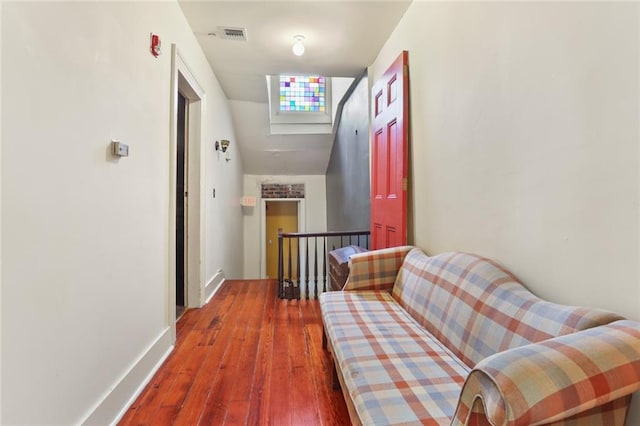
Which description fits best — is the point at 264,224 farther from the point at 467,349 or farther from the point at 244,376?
the point at 467,349

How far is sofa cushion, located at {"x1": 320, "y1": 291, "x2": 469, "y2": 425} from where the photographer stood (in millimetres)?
958

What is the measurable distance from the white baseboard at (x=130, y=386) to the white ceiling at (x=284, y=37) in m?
2.31

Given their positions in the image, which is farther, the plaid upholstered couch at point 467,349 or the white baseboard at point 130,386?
the white baseboard at point 130,386

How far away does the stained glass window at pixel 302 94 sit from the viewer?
5.32 m

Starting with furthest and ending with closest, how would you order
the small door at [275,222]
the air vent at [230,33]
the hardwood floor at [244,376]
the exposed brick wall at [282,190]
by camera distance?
the small door at [275,222] → the exposed brick wall at [282,190] → the air vent at [230,33] → the hardwood floor at [244,376]

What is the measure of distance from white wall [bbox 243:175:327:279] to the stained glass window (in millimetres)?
1483

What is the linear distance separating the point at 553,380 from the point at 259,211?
5.93 metres

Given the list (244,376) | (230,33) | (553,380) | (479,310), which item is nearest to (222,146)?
(230,33)

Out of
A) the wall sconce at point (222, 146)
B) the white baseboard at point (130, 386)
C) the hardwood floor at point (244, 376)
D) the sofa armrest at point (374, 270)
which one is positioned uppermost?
the wall sconce at point (222, 146)

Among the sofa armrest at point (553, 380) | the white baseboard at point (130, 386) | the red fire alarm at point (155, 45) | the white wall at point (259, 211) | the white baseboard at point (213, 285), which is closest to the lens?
the sofa armrest at point (553, 380)

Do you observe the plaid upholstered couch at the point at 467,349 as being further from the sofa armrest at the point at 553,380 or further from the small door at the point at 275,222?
the small door at the point at 275,222

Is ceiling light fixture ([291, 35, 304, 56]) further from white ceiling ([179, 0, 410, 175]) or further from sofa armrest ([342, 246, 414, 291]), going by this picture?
sofa armrest ([342, 246, 414, 291])

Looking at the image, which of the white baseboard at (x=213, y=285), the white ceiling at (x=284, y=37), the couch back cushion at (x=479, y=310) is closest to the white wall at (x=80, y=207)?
the white ceiling at (x=284, y=37)

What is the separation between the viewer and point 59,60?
1.11 m
